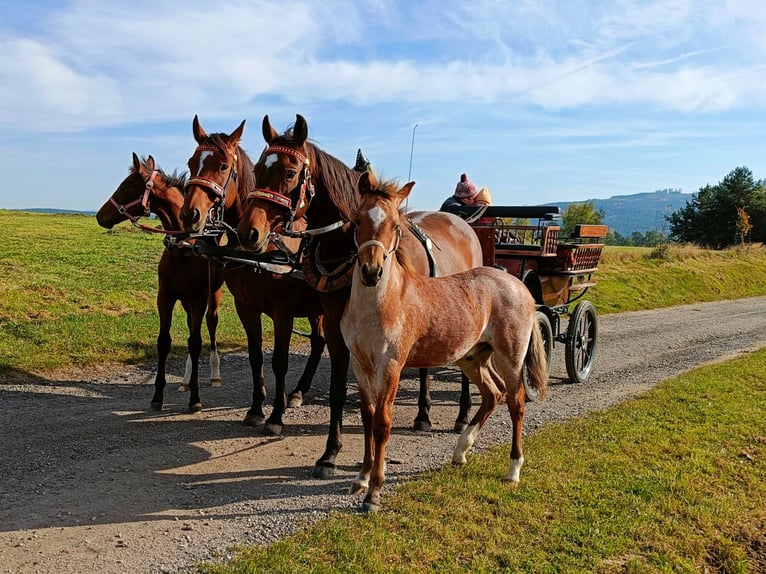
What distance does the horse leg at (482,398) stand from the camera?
522 cm

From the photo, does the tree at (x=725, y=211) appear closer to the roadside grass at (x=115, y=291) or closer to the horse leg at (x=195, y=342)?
the roadside grass at (x=115, y=291)

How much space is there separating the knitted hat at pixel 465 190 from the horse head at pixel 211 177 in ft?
12.7

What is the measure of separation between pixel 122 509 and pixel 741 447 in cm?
568

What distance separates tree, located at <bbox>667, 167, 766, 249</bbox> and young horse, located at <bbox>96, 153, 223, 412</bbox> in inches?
1822

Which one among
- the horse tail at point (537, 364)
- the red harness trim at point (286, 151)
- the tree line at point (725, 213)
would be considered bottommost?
the horse tail at point (537, 364)

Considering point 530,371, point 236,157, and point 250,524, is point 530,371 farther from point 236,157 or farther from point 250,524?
point 236,157

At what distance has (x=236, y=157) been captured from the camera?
5.82 m

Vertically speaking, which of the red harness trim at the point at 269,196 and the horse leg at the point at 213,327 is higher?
the red harness trim at the point at 269,196

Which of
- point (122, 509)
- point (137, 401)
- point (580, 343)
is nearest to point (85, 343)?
point (137, 401)

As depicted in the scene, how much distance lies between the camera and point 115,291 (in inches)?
508

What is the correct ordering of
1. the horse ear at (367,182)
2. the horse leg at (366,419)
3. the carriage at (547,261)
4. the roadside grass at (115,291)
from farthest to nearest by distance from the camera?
the roadside grass at (115,291) < the carriage at (547,261) < the horse leg at (366,419) < the horse ear at (367,182)

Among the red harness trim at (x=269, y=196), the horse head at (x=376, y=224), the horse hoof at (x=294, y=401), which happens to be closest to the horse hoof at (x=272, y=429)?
the horse hoof at (x=294, y=401)

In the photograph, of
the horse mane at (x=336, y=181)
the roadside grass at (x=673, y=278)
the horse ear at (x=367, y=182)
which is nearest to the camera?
the horse ear at (x=367, y=182)

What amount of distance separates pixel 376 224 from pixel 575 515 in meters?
2.53
